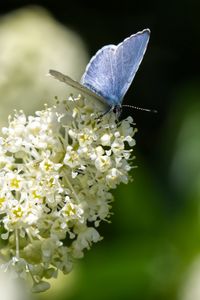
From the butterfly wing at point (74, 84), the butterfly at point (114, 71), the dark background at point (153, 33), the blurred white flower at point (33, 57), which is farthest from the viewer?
the dark background at point (153, 33)

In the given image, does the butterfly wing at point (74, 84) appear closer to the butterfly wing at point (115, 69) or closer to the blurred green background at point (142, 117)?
the butterfly wing at point (115, 69)

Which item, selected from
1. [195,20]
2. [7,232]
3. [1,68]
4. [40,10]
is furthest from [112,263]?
[195,20]

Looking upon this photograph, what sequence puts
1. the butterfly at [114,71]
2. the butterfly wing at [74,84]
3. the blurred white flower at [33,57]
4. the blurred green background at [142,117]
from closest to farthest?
the butterfly wing at [74,84] → the butterfly at [114,71] → the blurred green background at [142,117] → the blurred white flower at [33,57]

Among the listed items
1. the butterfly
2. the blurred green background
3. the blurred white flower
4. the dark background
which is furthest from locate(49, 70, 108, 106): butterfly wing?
the dark background

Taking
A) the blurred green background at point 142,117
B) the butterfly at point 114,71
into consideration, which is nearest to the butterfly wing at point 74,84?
the butterfly at point 114,71

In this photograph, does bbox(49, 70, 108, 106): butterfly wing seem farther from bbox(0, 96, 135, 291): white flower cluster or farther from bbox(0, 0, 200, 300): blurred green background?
bbox(0, 0, 200, 300): blurred green background

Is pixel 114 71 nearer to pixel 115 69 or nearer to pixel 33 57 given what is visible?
pixel 115 69
